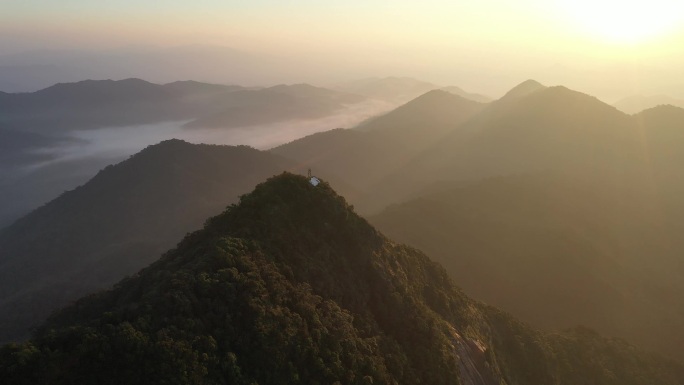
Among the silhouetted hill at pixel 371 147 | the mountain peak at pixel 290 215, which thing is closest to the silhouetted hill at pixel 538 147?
the silhouetted hill at pixel 371 147

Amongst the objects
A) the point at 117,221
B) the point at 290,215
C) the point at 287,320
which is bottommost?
the point at 117,221

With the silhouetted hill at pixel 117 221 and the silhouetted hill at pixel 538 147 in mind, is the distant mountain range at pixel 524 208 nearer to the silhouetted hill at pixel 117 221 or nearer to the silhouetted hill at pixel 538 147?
the silhouetted hill at pixel 538 147

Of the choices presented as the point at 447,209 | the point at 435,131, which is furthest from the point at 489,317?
the point at 435,131

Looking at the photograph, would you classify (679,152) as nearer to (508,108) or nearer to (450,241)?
(508,108)

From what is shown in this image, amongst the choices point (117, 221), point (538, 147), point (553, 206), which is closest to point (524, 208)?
point (553, 206)

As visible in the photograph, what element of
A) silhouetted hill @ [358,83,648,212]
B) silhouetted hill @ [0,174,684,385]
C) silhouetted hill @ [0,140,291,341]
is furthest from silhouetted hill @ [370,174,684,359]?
silhouetted hill @ [0,140,291,341]

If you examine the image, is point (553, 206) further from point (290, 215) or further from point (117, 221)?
point (117, 221)
